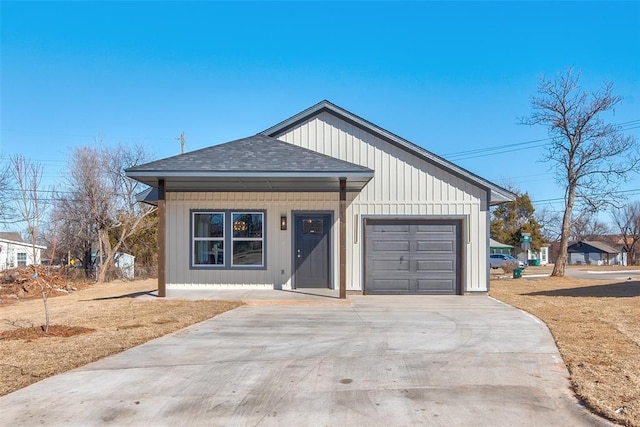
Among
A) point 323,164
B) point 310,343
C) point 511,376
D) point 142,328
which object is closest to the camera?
point 511,376

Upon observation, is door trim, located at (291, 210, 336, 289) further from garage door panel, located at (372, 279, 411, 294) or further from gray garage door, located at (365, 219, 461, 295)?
garage door panel, located at (372, 279, 411, 294)

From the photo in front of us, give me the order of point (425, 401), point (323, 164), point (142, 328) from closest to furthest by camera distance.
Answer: point (425, 401)
point (142, 328)
point (323, 164)

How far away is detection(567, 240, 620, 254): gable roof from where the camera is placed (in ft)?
246

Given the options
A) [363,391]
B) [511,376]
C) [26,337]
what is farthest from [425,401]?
[26,337]

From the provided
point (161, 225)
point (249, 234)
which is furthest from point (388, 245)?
point (161, 225)

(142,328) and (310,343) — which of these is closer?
(310,343)

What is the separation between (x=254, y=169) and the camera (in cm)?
1148

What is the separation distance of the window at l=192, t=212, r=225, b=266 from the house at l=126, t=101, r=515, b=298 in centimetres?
3

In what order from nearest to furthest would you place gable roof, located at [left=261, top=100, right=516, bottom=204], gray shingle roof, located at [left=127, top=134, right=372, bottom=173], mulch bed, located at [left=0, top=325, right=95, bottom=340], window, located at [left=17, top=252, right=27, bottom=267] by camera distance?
mulch bed, located at [left=0, top=325, right=95, bottom=340] → gray shingle roof, located at [left=127, top=134, right=372, bottom=173] → gable roof, located at [left=261, top=100, right=516, bottom=204] → window, located at [left=17, top=252, right=27, bottom=267]

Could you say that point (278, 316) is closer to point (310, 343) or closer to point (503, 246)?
point (310, 343)

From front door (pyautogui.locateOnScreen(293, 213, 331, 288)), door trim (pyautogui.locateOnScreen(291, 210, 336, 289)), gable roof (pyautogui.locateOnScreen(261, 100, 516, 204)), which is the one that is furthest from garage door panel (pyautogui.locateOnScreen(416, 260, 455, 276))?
front door (pyautogui.locateOnScreen(293, 213, 331, 288))

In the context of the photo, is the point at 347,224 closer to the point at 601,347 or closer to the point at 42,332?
the point at 601,347

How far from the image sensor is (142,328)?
28.0ft

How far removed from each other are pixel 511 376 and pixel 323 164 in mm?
7337
